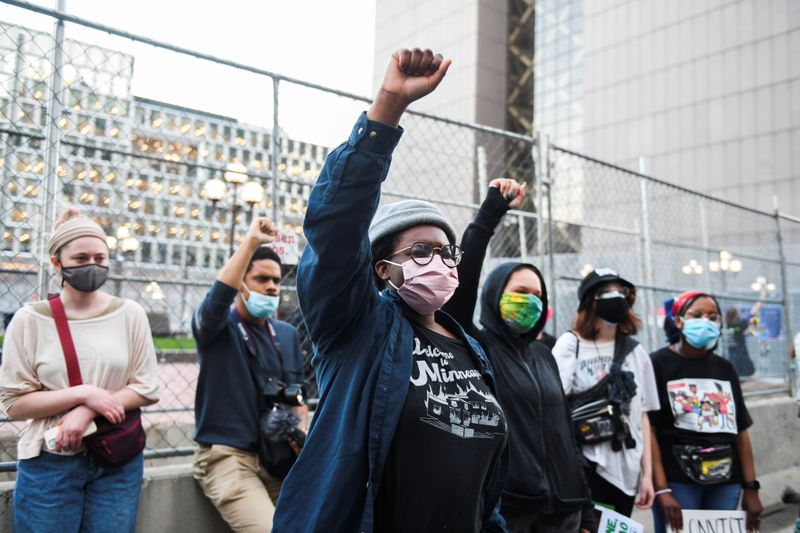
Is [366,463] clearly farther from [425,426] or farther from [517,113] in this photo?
[517,113]

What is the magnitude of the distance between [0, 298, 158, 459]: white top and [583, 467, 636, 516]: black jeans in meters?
2.47

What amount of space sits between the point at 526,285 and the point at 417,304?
53.9 inches

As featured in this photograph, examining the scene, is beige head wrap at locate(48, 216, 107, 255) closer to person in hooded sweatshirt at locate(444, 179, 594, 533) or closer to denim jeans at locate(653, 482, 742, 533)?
person in hooded sweatshirt at locate(444, 179, 594, 533)

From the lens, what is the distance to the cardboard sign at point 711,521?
3.57m

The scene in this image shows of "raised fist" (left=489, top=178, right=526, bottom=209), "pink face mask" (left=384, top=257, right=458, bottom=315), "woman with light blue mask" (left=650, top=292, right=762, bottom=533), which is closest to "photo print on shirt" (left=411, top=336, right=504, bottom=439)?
"pink face mask" (left=384, top=257, right=458, bottom=315)

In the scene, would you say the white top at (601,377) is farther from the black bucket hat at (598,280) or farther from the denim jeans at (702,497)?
the denim jeans at (702,497)

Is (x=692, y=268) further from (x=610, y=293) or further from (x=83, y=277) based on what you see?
(x=83, y=277)

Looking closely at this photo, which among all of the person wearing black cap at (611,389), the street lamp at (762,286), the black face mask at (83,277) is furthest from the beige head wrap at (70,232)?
the street lamp at (762,286)

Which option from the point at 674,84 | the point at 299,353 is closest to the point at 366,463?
the point at 299,353

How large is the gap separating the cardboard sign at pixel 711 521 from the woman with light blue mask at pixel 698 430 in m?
0.10

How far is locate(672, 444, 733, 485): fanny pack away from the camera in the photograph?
383 cm

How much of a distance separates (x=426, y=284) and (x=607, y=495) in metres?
2.32

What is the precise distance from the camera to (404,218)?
Result: 6.56 feet

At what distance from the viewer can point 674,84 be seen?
32969 mm
